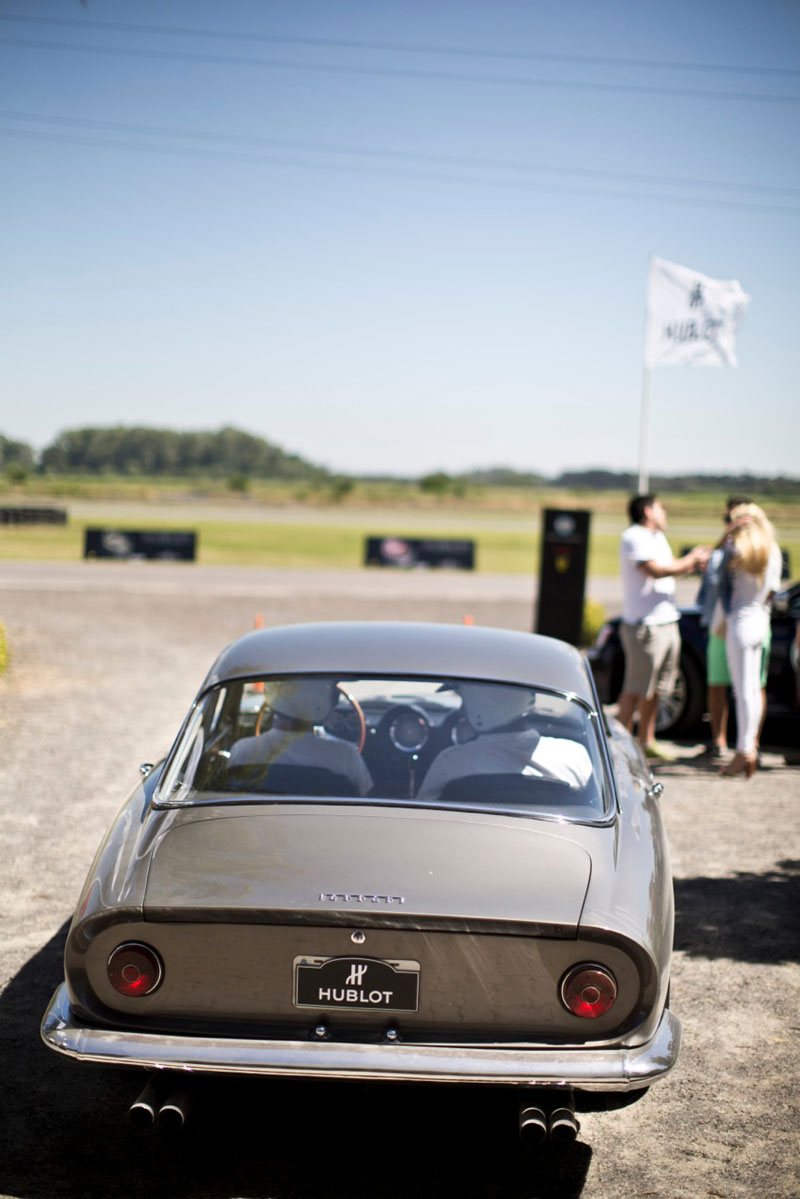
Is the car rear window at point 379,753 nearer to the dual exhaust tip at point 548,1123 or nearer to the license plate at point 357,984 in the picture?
the license plate at point 357,984

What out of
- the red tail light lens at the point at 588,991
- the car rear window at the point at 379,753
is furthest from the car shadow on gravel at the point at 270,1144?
the car rear window at the point at 379,753

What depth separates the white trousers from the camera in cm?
755

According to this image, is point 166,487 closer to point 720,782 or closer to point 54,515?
point 54,515

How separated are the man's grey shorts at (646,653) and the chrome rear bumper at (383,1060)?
5.08 metres

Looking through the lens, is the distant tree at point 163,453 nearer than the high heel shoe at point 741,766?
No

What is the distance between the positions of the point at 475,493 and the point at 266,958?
106 metres

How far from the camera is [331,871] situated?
296cm

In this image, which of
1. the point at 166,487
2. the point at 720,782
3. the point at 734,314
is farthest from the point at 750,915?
the point at 166,487

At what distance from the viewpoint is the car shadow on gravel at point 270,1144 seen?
3.01m

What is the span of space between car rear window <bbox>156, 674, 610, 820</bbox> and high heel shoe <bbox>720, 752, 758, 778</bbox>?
396 cm

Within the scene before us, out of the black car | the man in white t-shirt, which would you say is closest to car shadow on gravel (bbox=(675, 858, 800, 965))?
the man in white t-shirt

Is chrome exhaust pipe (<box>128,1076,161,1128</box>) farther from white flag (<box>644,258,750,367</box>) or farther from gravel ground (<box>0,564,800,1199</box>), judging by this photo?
white flag (<box>644,258,750,367</box>)

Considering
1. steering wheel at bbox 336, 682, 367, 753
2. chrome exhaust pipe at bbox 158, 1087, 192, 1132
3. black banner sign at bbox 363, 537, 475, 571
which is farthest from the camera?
black banner sign at bbox 363, 537, 475, 571

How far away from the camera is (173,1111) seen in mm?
2818
